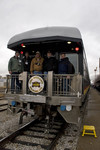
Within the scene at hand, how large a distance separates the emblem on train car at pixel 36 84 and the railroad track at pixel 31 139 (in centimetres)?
129

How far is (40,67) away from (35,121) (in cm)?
239

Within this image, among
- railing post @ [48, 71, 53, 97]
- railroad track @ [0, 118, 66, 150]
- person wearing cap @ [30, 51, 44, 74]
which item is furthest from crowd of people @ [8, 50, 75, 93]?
railroad track @ [0, 118, 66, 150]

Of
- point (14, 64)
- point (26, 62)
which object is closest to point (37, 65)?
point (26, 62)

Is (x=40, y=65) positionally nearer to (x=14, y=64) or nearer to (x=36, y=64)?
(x=36, y=64)

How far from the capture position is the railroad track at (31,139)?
13.7ft

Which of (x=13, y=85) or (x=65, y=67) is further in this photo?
(x=13, y=85)

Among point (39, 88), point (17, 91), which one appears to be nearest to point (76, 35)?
point (39, 88)

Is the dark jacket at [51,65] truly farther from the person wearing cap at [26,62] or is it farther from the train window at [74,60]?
the person wearing cap at [26,62]

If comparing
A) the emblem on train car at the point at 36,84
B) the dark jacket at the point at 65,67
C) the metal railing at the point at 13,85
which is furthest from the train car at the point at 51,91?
the metal railing at the point at 13,85

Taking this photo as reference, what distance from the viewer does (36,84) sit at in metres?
4.97

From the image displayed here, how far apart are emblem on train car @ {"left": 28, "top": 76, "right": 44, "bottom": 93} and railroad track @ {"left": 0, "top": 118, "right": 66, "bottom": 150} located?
1285 millimetres

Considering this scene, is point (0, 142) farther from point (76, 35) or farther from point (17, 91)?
point (76, 35)

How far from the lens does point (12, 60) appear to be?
6055 mm

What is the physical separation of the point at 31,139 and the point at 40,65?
2627 millimetres
